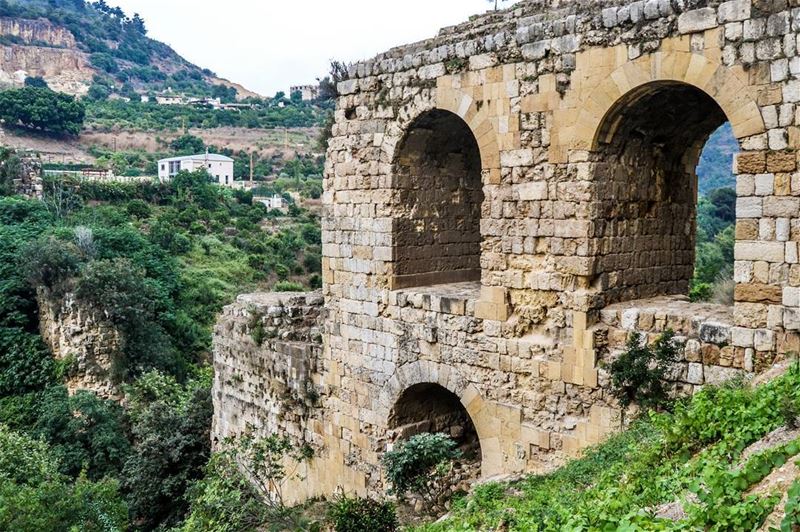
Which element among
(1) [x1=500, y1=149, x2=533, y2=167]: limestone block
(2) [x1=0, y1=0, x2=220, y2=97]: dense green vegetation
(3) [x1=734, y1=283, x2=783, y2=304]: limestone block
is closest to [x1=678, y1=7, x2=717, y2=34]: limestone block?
(1) [x1=500, y1=149, x2=533, y2=167]: limestone block

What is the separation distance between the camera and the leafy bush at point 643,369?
705 centimetres

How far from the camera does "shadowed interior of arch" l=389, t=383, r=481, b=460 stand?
31.4 feet

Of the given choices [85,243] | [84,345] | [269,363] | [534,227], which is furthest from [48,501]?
[85,243]

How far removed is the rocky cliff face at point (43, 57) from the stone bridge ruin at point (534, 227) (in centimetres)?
8757

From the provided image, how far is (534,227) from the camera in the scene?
8.02 meters

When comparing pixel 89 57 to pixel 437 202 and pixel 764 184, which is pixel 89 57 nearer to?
pixel 437 202

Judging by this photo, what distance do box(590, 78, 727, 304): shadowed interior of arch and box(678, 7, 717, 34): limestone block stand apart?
53cm

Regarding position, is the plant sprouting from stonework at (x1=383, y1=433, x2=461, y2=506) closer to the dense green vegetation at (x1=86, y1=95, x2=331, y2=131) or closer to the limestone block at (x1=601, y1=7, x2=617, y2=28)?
the limestone block at (x1=601, y1=7, x2=617, y2=28)

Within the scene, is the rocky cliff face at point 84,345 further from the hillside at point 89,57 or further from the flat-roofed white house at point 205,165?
the hillside at point 89,57

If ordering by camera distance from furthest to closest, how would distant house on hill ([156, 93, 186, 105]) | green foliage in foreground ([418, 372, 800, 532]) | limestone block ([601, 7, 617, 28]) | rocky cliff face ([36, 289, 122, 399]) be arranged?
distant house on hill ([156, 93, 186, 105]) < rocky cliff face ([36, 289, 122, 399]) < limestone block ([601, 7, 617, 28]) < green foliage in foreground ([418, 372, 800, 532])

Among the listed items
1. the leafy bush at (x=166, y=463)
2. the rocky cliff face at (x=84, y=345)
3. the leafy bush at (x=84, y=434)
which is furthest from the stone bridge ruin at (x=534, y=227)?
the rocky cliff face at (x=84, y=345)

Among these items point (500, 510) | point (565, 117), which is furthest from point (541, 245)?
point (500, 510)

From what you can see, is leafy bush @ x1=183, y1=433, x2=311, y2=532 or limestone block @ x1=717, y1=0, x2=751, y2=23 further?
leafy bush @ x1=183, y1=433, x2=311, y2=532

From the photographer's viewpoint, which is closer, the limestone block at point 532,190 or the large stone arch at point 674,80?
the large stone arch at point 674,80
